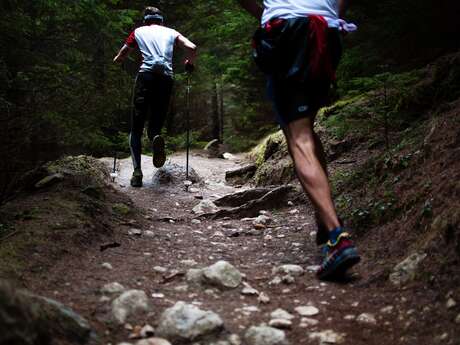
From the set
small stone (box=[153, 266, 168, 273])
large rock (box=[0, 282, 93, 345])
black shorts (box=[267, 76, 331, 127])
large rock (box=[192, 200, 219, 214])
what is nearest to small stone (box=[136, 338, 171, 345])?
large rock (box=[0, 282, 93, 345])

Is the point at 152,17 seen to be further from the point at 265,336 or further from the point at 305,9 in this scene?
the point at 265,336

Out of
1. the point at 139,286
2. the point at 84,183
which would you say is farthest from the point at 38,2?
the point at 139,286

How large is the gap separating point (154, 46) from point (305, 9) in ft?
12.9

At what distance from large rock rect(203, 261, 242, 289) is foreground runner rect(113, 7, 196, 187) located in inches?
163

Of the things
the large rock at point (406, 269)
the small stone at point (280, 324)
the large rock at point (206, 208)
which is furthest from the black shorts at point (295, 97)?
the large rock at point (206, 208)

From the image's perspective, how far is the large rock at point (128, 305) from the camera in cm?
214

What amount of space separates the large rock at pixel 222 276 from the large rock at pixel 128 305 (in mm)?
472

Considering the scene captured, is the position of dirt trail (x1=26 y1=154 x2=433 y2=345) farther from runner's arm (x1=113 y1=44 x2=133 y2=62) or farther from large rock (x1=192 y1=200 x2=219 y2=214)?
runner's arm (x1=113 y1=44 x2=133 y2=62)

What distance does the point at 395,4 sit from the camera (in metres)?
5.50

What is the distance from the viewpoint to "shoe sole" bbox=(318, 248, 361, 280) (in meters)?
2.54

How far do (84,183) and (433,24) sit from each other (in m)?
4.86

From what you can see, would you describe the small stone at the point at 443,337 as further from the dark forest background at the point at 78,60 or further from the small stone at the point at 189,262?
the dark forest background at the point at 78,60

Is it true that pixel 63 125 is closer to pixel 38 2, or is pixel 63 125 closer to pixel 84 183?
pixel 84 183

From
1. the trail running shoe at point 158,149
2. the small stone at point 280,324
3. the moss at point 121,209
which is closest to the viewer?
the small stone at point 280,324
